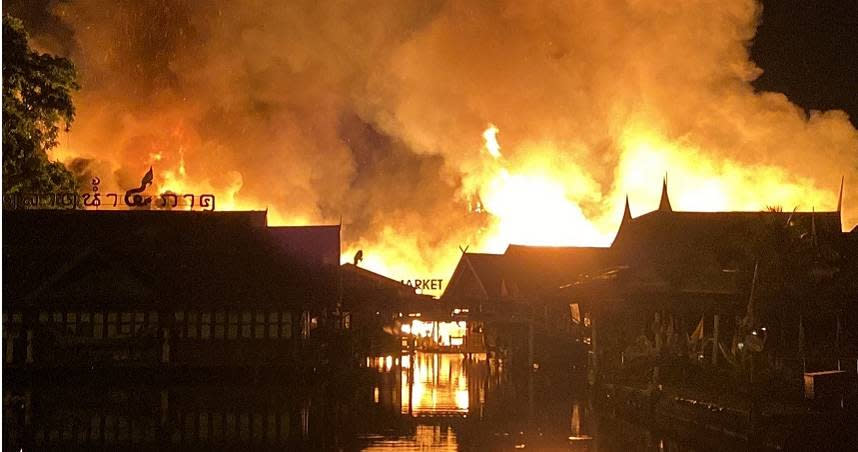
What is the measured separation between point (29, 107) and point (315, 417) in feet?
109

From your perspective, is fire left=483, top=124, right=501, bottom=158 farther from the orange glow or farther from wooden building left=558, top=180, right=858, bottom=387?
wooden building left=558, top=180, right=858, bottom=387

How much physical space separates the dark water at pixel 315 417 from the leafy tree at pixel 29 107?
17202 millimetres

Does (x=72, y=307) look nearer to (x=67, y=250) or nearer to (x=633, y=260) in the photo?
(x=67, y=250)

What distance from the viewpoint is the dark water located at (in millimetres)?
30609

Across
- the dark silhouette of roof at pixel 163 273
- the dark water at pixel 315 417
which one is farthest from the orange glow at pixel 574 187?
the dark water at pixel 315 417

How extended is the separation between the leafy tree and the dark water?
17202mm

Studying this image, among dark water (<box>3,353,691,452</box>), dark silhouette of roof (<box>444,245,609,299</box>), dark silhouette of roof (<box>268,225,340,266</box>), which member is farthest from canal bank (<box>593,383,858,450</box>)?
dark silhouette of roof (<box>444,245,609,299</box>)

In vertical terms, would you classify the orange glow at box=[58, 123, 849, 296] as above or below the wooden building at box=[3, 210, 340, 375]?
above

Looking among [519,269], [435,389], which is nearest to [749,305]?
[435,389]

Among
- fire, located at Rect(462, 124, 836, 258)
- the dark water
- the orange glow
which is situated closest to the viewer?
the dark water

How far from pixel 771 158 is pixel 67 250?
6402 cm

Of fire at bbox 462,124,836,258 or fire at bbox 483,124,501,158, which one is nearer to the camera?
fire at bbox 462,124,836,258

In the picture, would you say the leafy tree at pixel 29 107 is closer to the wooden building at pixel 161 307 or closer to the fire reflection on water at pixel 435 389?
the wooden building at pixel 161 307

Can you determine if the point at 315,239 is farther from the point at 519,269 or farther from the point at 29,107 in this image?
the point at 29,107
